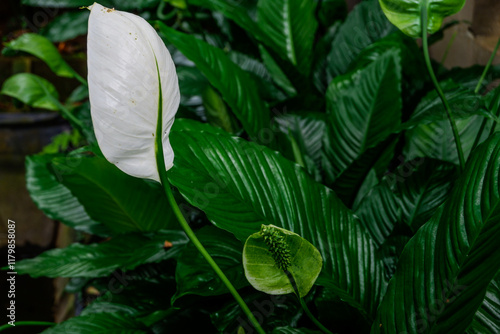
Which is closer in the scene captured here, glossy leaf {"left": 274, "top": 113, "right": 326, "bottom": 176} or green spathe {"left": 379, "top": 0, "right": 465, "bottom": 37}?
green spathe {"left": 379, "top": 0, "right": 465, "bottom": 37}

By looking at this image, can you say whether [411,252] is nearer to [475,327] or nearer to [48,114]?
[475,327]

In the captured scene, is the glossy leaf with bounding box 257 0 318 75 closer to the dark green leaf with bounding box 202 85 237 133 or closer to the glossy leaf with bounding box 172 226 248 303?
the dark green leaf with bounding box 202 85 237 133

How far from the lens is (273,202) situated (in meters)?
0.53

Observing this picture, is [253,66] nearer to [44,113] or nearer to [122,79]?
[122,79]

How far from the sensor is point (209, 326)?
2.23ft

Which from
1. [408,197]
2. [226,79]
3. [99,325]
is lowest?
[99,325]

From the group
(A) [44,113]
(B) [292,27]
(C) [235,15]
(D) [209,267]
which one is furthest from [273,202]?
(A) [44,113]

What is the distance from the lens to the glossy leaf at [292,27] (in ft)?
3.39

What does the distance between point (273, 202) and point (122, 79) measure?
0.27 meters

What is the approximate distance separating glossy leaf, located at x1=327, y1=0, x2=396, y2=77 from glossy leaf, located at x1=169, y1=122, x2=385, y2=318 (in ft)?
1.86

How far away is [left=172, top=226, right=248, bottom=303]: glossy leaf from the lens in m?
0.53

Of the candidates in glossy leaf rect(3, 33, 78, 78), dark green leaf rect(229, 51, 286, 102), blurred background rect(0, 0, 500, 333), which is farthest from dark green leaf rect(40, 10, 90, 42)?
dark green leaf rect(229, 51, 286, 102)

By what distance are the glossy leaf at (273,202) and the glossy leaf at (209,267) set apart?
0.09 m

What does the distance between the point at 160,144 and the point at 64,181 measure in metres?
0.50
